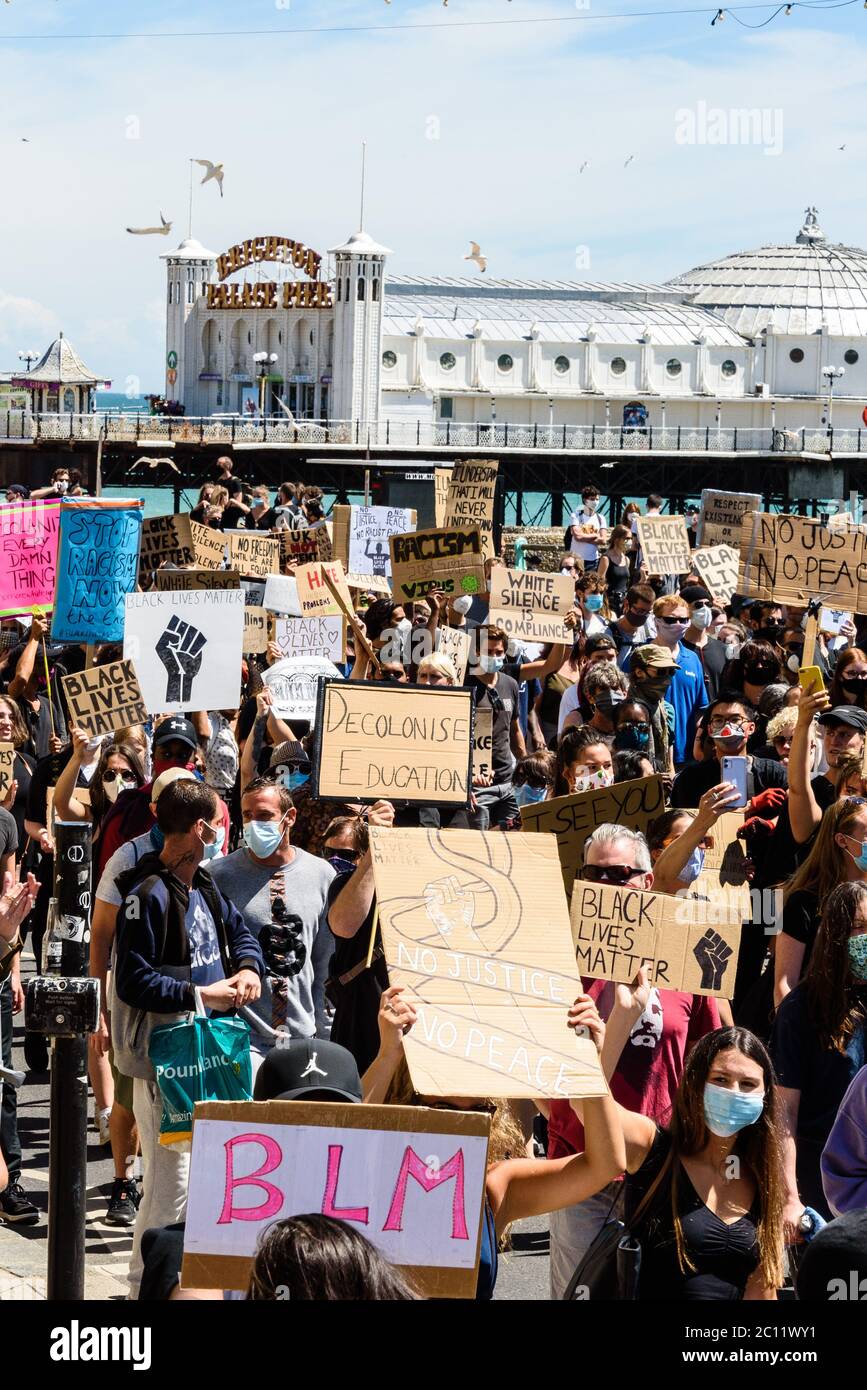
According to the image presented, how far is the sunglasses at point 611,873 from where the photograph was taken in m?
5.60

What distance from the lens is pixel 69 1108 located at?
5.00m

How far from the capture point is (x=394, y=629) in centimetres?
1138

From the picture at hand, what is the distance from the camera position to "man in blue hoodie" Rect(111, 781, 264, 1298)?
5.54m

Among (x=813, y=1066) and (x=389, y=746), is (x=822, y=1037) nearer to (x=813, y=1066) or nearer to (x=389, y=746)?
(x=813, y=1066)

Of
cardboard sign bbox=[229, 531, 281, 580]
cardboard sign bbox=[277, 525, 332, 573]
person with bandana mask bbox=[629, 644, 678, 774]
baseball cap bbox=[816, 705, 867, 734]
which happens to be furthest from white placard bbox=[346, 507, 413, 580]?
baseball cap bbox=[816, 705, 867, 734]

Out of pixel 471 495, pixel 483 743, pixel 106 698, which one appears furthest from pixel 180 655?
pixel 471 495

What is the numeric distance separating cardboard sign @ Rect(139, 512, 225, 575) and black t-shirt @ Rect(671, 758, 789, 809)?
560cm

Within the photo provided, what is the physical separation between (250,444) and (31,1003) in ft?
204

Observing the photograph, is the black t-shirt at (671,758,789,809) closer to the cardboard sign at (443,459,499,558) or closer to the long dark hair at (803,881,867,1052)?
the long dark hair at (803,881,867,1052)

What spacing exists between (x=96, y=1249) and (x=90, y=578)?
4.60 meters

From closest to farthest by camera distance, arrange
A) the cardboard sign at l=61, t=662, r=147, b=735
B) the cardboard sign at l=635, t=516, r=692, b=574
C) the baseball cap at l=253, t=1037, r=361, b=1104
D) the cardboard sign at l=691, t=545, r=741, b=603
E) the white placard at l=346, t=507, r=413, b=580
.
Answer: the baseball cap at l=253, t=1037, r=361, b=1104
the cardboard sign at l=61, t=662, r=147, b=735
the cardboard sign at l=691, t=545, r=741, b=603
the cardboard sign at l=635, t=516, r=692, b=574
the white placard at l=346, t=507, r=413, b=580

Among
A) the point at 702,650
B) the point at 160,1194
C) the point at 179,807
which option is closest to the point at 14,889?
the point at 179,807
